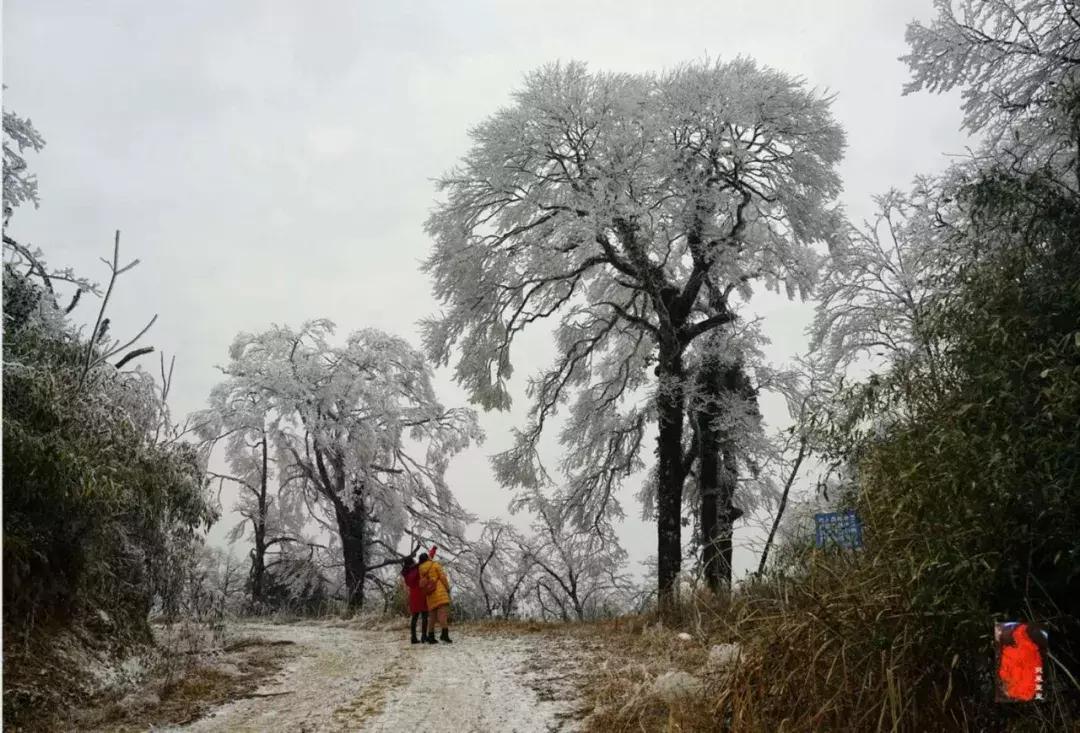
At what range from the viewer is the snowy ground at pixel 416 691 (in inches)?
244

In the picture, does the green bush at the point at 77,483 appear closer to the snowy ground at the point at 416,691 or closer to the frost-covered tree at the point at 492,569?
the snowy ground at the point at 416,691

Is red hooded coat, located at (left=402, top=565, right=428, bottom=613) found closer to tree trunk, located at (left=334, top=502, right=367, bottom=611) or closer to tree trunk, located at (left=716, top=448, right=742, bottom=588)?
tree trunk, located at (left=716, top=448, right=742, bottom=588)

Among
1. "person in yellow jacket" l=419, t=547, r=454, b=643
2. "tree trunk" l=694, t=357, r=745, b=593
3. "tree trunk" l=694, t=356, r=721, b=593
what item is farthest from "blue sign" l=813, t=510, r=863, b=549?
"tree trunk" l=694, t=356, r=721, b=593

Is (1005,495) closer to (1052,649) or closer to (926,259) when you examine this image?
(1052,649)

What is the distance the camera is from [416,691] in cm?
736

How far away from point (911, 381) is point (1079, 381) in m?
1.56

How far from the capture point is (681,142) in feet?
46.9

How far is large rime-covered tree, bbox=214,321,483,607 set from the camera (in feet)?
67.7

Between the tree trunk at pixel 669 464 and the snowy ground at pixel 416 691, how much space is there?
144 inches

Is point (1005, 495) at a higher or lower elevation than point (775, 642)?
higher

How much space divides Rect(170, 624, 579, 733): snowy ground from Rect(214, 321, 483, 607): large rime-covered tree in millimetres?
9680

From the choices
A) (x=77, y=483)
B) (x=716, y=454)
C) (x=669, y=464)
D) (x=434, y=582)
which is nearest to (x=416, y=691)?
(x=77, y=483)

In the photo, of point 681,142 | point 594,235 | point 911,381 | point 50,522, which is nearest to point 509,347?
point 594,235

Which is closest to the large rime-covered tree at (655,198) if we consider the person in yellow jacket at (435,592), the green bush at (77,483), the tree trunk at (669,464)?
the tree trunk at (669,464)
